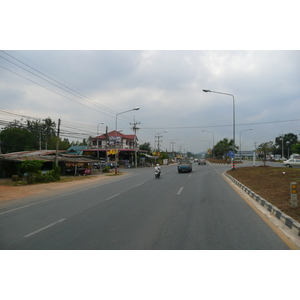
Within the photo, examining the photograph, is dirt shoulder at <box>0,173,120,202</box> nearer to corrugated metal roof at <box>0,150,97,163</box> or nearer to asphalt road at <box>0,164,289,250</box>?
corrugated metal roof at <box>0,150,97,163</box>

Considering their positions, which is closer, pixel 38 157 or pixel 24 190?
pixel 24 190

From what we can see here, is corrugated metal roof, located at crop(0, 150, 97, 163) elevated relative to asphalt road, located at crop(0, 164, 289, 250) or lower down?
elevated

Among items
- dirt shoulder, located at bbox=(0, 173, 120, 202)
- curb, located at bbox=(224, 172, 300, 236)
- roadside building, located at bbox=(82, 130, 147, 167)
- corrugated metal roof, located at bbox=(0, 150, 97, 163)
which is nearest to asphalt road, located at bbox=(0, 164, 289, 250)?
curb, located at bbox=(224, 172, 300, 236)

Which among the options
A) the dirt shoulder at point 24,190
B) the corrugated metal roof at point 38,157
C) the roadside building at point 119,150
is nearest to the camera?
the dirt shoulder at point 24,190

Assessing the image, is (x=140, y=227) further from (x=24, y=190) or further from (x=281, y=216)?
(x=24, y=190)

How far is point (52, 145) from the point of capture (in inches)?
2645

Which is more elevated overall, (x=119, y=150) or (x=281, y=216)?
(x=119, y=150)

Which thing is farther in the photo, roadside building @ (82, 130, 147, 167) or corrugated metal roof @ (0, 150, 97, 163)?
roadside building @ (82, 130, 147, 167)

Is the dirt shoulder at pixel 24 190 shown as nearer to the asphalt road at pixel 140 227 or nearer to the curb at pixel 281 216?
the asphalt road at pixel 140 227

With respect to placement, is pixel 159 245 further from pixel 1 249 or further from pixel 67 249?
pixel 1 249

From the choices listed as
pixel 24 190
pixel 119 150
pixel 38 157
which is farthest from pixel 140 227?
pixel 119 150

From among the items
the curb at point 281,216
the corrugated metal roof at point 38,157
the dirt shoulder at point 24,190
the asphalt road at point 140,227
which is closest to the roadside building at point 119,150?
the corrugated metal roof at point 38,157

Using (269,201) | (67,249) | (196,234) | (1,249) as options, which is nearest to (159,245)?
(196,234)

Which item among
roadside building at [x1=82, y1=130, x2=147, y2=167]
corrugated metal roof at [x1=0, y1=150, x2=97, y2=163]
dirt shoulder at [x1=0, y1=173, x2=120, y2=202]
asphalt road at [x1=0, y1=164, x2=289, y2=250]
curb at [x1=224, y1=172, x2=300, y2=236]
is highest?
roadside building at [x1=82, y1=130, x2=147, y2=167]
